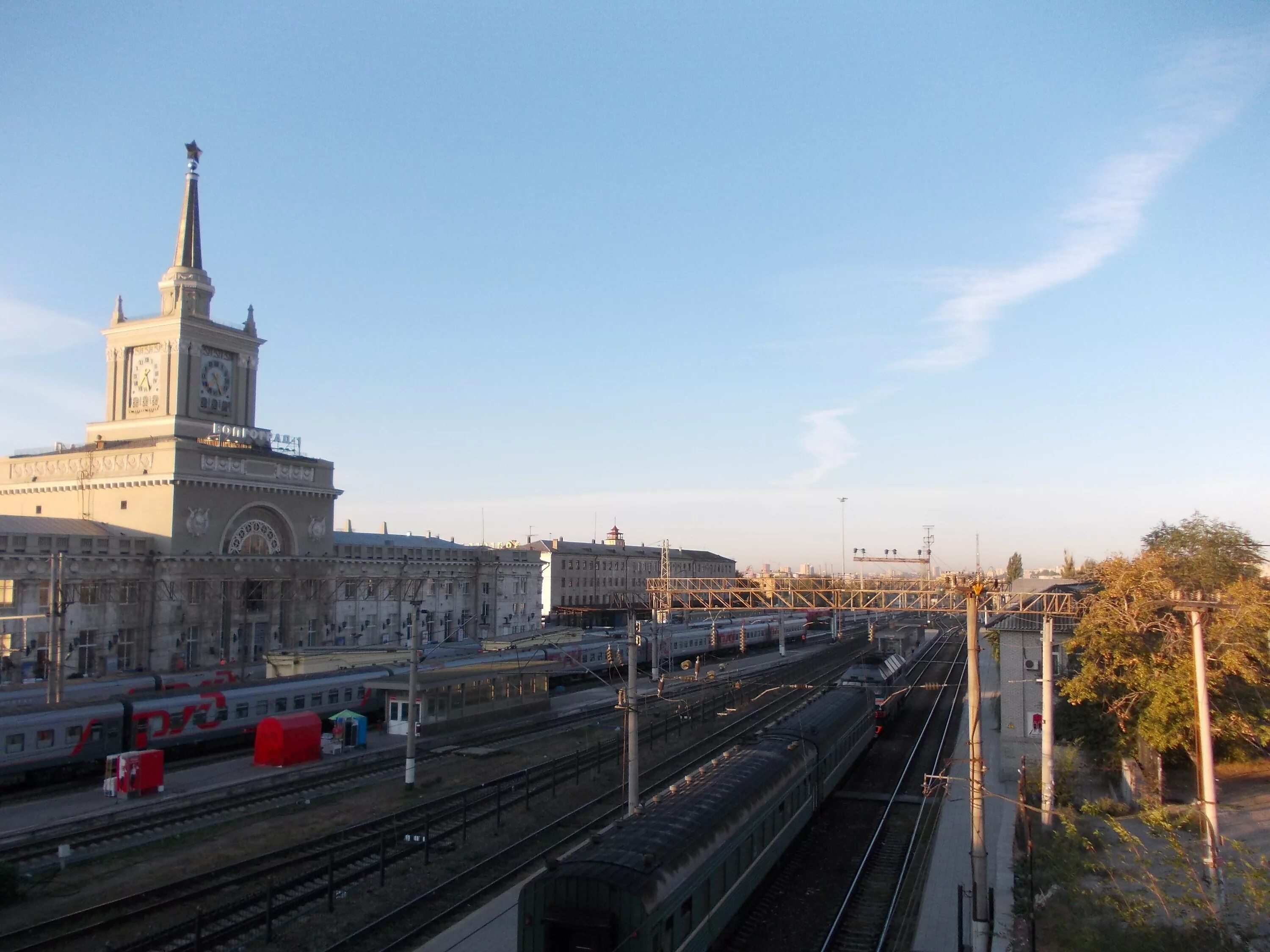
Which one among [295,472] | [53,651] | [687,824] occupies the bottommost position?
[687,824]

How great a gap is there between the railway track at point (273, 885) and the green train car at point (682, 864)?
567cm

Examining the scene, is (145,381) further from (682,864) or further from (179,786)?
(682,864)

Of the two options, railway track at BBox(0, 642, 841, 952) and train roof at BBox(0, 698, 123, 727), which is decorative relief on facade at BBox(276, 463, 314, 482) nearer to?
train roof at BBox(0, 698, 123, 727)

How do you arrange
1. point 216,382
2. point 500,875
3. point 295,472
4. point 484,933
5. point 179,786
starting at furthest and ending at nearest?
point 216,382 → point 295,472 → point 179,786 → point 500,875 → point 484,933

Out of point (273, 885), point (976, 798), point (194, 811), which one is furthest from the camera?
point (194, 811)

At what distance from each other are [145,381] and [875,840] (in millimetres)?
59557

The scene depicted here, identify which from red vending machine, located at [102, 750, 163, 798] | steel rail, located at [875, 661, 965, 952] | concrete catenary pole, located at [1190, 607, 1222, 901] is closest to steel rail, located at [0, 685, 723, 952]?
red vending machine, located at [102, 750, 163, 798]

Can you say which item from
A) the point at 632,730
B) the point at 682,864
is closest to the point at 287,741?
the point at 632,730

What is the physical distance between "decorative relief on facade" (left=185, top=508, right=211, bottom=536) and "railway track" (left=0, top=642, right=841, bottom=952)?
36.0 metres

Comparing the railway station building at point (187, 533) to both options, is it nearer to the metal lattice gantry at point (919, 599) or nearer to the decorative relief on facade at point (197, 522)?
the decorative relief on facade at point (197, 522)

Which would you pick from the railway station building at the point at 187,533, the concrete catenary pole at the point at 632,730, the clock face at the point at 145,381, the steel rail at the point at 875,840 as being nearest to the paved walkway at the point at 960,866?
the steel rail at the point at 875,840

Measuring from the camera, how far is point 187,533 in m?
54.5

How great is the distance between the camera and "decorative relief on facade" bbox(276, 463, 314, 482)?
61344 millimetres

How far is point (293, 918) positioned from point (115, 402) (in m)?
58.6
